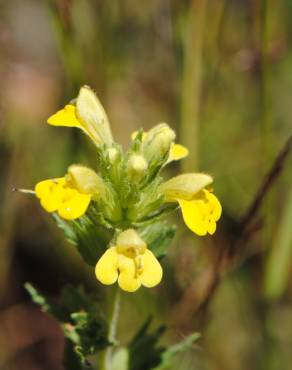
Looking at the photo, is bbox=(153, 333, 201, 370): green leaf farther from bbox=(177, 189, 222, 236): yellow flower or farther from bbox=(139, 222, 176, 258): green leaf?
bbox=(177, 189, 222, 236): yellow flower

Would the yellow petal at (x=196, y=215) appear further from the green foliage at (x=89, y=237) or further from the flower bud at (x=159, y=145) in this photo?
the green foliage at (x=89, y=237)

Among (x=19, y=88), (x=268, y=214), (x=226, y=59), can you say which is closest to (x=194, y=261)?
(x=268, y=214)

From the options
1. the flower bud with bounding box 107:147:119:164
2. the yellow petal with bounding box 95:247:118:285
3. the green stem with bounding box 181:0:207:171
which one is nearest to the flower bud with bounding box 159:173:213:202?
the flower bud with bounding box 107:147:119:164

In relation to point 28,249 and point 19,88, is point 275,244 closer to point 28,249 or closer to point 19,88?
point 28,249

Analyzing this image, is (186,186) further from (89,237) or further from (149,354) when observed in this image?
(149,354)

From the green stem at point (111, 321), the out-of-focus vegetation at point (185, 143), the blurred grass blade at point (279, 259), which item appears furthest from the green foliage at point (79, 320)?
the blurred grass blade at point (279, 259)
